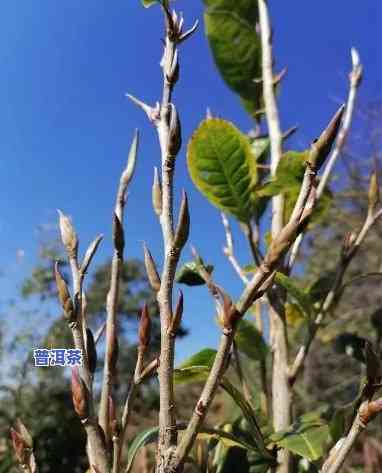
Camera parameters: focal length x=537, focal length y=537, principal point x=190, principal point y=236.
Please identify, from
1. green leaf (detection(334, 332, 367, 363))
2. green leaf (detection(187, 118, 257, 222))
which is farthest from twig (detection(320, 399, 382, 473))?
green leaf (detection(334, 332, 367, 363))

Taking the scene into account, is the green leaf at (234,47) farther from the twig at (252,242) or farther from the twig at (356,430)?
the twig at (356,430)

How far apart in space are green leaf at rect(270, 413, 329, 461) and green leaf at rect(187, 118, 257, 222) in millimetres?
337

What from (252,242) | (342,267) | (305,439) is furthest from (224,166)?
(305,439)

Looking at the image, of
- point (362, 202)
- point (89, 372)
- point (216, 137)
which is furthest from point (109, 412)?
point (362, 202)

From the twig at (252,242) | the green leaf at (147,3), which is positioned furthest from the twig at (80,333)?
the twig at (252,242)

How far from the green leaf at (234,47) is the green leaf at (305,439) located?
66 centimetres

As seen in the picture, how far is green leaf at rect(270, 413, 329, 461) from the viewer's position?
1.74ft

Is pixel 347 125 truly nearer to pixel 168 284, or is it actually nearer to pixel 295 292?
pixel 295 292

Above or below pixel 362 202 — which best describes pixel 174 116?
below

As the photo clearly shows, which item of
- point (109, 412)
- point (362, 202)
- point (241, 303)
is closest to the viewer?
point (241, 303)

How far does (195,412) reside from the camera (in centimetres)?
34

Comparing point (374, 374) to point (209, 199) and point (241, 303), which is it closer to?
point (241, 303)

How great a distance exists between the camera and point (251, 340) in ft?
2.81

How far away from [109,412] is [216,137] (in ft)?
1.47
